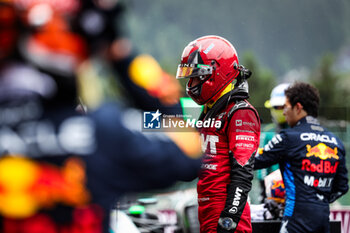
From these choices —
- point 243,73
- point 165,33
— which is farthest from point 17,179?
point 165,33

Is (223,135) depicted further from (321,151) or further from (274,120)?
(274,120)

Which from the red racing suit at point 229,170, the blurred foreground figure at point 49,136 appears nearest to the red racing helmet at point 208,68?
the red racing suit at point 229,170

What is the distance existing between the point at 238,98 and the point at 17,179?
1.49 m

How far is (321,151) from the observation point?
2.96m

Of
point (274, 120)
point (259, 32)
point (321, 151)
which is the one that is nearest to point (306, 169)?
point (321, 151)

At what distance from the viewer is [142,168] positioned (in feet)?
3.72

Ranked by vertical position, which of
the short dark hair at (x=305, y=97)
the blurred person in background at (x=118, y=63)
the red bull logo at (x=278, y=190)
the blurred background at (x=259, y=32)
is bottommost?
the red bull logo at (x=278, y=190)

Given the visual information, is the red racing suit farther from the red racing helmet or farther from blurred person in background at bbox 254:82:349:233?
blurred person in background at bbox 254:82:349:233

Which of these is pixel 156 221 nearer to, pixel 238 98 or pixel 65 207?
pixel 238 98

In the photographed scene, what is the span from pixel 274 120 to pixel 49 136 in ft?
9.57

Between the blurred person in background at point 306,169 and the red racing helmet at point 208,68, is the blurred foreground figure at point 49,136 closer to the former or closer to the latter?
the red racing helmet at point 208,68

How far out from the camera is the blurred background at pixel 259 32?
3.94 metres

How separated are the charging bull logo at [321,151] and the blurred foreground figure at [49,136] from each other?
6.51ft

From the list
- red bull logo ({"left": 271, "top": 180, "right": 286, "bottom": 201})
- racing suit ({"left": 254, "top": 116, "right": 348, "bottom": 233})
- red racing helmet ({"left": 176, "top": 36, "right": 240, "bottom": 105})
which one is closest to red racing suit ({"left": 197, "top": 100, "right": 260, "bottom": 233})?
red racing helmet ({"left": 176, "top": 36, "right": 240, "bottom": 105})
